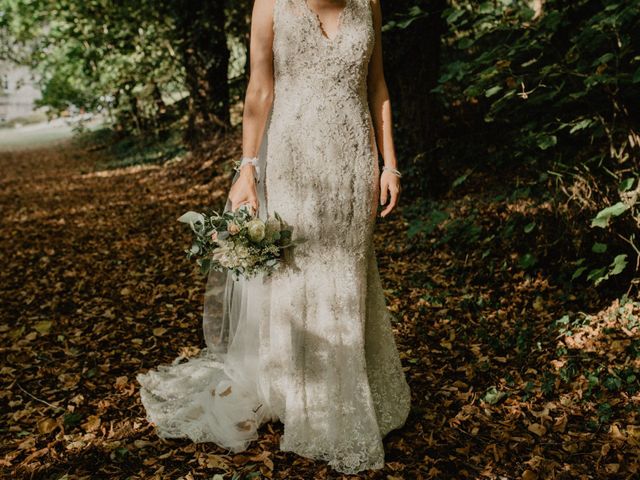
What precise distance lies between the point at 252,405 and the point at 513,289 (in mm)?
2855

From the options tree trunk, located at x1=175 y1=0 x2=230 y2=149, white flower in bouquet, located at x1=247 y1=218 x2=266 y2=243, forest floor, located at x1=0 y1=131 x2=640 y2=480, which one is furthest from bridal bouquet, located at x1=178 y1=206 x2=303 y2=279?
tree trunk, located at x1=175 y1=0 x2=230 y2=149

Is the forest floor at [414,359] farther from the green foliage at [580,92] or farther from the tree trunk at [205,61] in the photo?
the tree trunk at [205,61]

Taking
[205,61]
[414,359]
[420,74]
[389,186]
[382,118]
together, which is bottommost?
[414,359]

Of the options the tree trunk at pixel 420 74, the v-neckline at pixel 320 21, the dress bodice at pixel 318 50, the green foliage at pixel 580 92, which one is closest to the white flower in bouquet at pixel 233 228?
the dress bodice at pixel 318 50

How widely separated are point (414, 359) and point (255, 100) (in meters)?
2.34

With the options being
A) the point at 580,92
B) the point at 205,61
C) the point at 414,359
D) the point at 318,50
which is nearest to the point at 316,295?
the point at 318,50

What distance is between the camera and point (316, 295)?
2965mm

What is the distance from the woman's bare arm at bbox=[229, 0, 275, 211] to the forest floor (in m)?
1.45

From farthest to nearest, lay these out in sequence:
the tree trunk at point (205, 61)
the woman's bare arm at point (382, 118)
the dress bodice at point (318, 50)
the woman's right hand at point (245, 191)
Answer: the tree trunk at point (205, 61)
the woman's bare arm at point (382, 118)
the woman's right hand at point (245, 191)
the dress bodice at point (318, 50)

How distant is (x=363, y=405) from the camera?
297cm

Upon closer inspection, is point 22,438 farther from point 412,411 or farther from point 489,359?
point 489,359

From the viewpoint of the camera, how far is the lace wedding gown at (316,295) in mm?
2748

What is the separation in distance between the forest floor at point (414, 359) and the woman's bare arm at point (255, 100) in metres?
1.45

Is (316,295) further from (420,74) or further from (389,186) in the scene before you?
(420,74)
